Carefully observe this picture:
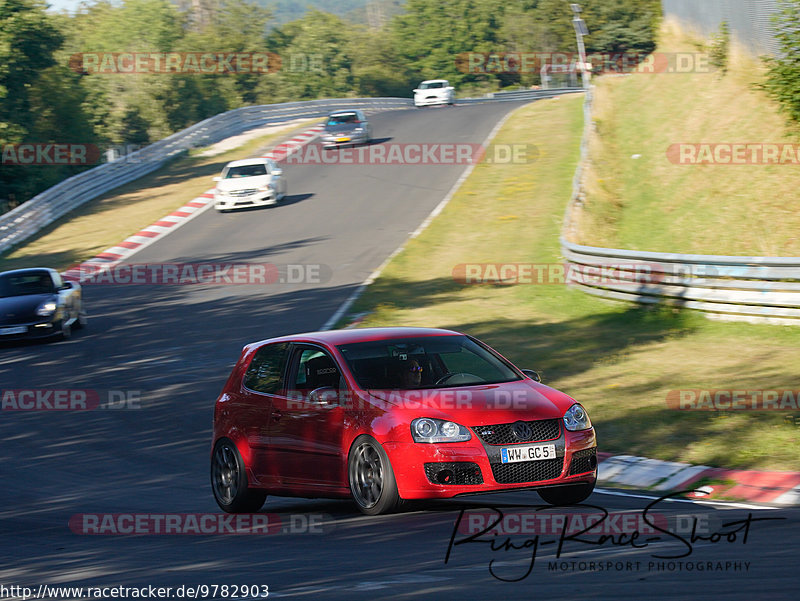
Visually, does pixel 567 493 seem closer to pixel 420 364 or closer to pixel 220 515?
pixel 420 364

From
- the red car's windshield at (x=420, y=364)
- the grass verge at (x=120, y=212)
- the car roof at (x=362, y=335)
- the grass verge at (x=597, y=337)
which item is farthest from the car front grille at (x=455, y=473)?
the grass verge at (x=120, y=212)

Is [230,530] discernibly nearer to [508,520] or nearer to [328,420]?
[328,420]

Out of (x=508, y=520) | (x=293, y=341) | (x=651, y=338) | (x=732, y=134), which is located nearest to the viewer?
(x=508, y=520)

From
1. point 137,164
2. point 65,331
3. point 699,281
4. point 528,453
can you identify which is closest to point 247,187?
point 137,164

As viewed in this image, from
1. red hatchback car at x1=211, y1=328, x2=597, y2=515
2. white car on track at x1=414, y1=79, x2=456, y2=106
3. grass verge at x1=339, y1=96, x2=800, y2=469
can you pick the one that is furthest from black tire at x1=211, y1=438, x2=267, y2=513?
white car on track at x1=414, y1=79, x2=456, y2=106

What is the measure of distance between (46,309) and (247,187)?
47.0 feet

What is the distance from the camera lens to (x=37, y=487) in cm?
1125

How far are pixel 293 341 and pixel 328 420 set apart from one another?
1.05m

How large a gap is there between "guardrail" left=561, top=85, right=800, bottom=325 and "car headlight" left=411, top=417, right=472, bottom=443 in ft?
30.4

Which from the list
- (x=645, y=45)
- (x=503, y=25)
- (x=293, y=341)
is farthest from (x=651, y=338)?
(x=503, y=25)

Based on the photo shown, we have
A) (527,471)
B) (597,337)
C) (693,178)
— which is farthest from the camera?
(693,178)

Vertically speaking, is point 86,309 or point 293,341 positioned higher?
point 293,341

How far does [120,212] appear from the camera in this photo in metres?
36.3

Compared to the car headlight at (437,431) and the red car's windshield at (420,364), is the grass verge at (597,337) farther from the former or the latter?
the car headlight at (437,431)
